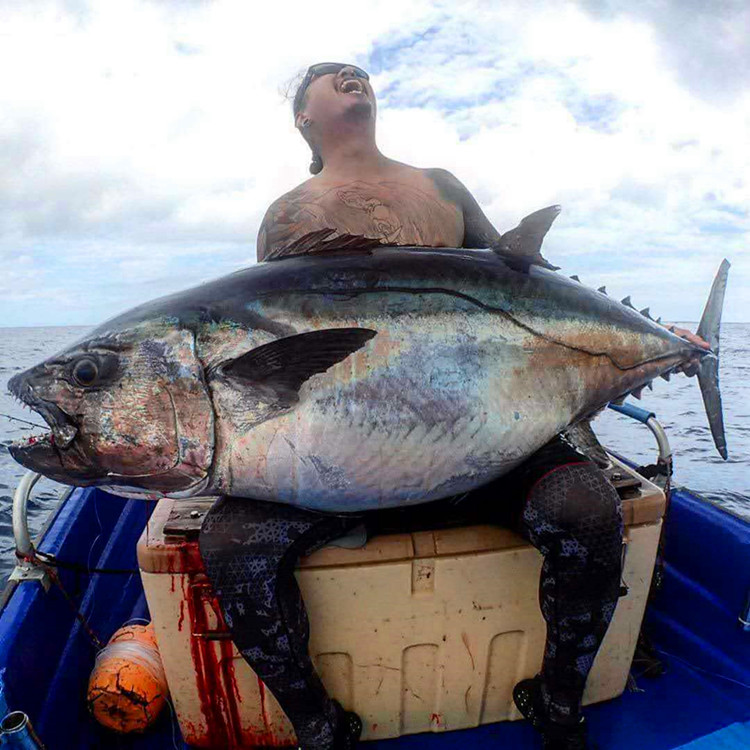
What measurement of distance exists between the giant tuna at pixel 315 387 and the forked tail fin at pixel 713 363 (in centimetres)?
82

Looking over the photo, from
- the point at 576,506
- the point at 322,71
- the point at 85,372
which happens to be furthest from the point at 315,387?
the point at 322,71

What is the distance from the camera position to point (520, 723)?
193 cm

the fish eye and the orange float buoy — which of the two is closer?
the fish eye

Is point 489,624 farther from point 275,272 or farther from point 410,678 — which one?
point 275,272

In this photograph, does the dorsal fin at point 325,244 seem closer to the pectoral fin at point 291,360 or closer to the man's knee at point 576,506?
the pectoral fin at point 291,360

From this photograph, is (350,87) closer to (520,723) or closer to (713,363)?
(713,363)

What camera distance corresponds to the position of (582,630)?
61.2 inches

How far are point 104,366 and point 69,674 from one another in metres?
1.29

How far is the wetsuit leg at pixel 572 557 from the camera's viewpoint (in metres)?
1.51

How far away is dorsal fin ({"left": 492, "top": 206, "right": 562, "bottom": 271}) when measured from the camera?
1736 mm

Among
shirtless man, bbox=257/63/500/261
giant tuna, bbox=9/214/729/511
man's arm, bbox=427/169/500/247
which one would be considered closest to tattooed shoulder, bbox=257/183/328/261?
shirtless man, bbox=257/63/500/261

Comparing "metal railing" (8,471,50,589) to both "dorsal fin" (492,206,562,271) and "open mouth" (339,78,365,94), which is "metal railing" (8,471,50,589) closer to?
"dorsal fin" (492,206,562,271)

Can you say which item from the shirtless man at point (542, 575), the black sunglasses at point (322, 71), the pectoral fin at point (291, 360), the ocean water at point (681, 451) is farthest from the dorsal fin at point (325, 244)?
the ocean water at point (681, 451)

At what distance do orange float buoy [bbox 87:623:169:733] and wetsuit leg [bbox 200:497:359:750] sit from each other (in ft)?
2.11
